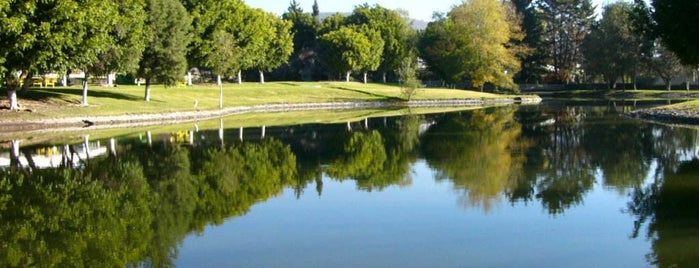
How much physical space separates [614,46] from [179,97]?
5708 cm

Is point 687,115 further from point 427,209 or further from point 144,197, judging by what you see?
point 144,197

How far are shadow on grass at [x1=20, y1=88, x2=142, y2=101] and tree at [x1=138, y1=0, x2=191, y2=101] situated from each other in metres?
3.25

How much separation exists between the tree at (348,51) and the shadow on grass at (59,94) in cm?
4361

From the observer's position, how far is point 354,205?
15.8m

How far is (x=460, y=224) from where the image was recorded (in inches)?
529

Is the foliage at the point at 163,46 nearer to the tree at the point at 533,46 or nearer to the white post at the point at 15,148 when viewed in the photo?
the white post at the point at 15,148

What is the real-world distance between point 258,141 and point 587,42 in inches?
3001

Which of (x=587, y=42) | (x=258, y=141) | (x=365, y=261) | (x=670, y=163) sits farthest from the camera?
(x=587, y=42)

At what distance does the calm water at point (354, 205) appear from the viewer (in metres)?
11.4

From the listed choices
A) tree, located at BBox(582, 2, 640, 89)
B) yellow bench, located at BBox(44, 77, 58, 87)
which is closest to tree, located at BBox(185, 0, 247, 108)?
yellow bench, located at BBox(44, 77, 58, 87)

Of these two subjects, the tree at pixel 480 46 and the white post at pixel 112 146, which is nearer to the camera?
the white post at pixel 112 146

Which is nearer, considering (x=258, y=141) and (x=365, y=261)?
(x=365, y=261)

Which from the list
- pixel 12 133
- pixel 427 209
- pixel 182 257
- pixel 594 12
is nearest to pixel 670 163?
pixel 427 209

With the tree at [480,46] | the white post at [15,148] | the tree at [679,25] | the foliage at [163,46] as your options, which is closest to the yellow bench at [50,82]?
the foliage at [163,46]
